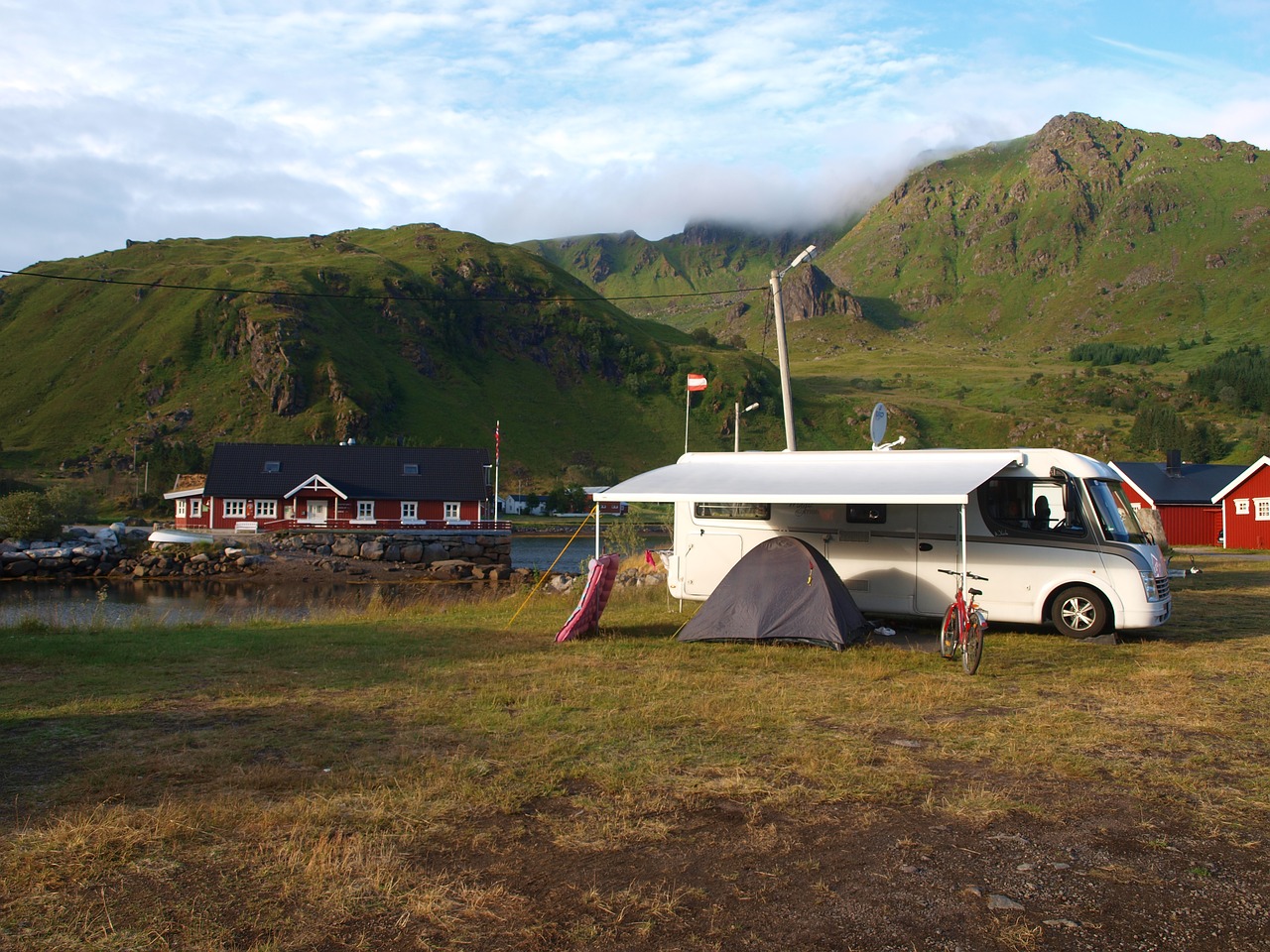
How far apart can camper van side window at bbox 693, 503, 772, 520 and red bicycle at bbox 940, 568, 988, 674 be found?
3910 millimetres

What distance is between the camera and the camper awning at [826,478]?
12.1 m

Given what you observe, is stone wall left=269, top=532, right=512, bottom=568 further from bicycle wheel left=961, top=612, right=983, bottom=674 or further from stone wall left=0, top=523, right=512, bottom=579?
bicycle wheel left=961, top=612, right=983, bottom=674

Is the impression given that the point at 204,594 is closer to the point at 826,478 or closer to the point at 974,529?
the point at 826,478

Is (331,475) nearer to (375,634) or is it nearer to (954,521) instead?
(375,634)

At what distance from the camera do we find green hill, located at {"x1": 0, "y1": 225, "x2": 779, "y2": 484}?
9706cm

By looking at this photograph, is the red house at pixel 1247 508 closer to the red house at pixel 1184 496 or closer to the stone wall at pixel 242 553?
the red house at pixel 1184 496

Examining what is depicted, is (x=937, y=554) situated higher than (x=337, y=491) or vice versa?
(x=337, y=491)

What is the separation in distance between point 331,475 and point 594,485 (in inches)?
1679

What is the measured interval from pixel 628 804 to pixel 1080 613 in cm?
985

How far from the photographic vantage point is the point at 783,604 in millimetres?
12914

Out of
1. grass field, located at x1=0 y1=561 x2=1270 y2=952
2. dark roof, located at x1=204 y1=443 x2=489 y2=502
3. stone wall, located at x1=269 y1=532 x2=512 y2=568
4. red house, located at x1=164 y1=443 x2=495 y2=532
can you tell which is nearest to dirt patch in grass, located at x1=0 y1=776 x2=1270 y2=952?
grass field, located at x1=0 y1=561 x2=1270 y2=952

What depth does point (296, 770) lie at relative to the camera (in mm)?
6809

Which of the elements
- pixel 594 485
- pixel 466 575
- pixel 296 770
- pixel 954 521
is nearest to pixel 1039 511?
pixel 954 521

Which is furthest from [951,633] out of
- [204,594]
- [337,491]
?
[337,491]
